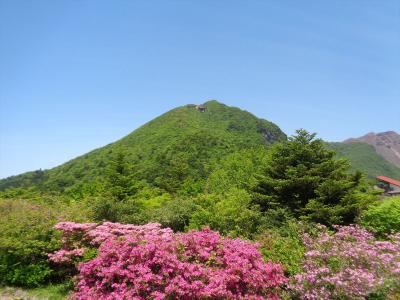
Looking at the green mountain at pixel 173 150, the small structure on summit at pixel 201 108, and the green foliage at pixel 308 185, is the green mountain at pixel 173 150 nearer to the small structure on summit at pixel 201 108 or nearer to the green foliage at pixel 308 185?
the small structure on summit at pixel 201 108

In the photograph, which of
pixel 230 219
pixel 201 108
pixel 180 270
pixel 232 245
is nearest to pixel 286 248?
pixel 232 245

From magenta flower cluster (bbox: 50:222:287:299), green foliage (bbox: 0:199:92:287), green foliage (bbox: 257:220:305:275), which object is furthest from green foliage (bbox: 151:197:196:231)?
magenta flower cluster (bbox: 50:222:287:299)

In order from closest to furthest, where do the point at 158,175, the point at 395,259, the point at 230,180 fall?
the point at 395,259 < the point at 230,180 < the point at 158,175

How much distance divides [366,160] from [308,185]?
463ft

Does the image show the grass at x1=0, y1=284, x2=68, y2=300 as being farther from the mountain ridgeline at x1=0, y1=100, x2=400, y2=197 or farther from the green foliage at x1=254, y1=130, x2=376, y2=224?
the mountain ridgeline at x1=0, y1=100, x2=400, y2=197

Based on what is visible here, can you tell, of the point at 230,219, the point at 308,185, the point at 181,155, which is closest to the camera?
the point at 230,219

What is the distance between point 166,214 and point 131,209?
1.65 meters

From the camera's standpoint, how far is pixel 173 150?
52.2 meters

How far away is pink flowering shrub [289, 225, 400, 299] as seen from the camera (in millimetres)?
6773

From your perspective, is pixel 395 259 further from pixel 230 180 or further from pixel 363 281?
pixel 230 180

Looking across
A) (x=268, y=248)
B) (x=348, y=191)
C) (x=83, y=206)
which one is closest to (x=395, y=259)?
(x=268, y=248)

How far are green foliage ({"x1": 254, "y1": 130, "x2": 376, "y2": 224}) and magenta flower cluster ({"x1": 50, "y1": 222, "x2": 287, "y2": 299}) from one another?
557 cm

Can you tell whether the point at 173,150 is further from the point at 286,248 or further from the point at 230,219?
the point at 286,248

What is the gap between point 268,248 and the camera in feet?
31.7
